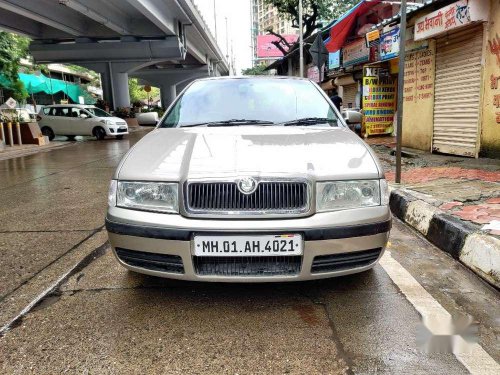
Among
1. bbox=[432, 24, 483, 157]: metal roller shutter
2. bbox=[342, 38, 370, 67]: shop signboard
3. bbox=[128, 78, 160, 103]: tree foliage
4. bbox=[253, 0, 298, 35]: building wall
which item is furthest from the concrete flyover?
bbox=[253, 0, 298, 35]: building wall

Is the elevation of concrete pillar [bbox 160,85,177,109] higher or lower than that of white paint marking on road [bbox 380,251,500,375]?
higher

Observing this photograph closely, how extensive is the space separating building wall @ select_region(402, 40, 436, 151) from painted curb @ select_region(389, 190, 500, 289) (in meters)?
4.92

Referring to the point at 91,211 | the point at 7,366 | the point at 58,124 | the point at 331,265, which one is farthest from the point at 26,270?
the point at 58,124

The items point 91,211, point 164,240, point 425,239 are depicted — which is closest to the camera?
point 164,240

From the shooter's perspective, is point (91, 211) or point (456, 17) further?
point (456, 17)

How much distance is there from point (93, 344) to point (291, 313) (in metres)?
1.08

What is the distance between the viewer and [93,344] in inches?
86.6

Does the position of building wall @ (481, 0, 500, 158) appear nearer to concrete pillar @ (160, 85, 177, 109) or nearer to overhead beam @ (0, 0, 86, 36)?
overhead beam @ (0, 0, 86, 36)

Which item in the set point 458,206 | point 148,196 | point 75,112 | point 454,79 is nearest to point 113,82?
point 75,112

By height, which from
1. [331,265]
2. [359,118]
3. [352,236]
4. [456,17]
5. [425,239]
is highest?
[456,17]

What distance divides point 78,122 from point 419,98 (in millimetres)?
14318

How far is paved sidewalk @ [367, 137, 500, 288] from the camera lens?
3229 mm

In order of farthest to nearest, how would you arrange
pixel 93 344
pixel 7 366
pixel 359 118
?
pixel 359 118 → pixel 93 344 → pixel 7 366

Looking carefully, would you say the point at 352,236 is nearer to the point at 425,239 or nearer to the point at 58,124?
the point at 425,239
